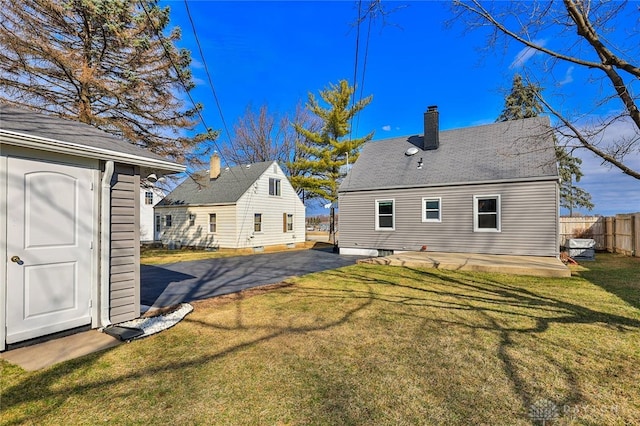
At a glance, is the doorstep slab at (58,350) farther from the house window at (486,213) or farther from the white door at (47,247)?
the house window at (486,213)

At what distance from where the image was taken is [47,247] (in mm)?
3965

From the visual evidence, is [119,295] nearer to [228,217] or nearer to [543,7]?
[543,7]

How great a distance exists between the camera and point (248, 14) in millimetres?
8797

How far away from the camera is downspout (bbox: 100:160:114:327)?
4.49m

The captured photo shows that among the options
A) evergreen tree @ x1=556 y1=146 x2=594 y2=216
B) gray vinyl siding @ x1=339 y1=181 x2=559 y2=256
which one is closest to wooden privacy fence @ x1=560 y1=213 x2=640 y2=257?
gray vinyl siding @ x1=339 y1=181 x2=559 y2=256

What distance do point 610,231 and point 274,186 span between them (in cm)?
1777

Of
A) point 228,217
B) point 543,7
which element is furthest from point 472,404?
point 228,217

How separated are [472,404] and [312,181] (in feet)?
72.1

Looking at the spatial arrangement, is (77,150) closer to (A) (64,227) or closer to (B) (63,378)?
(A) (64,227)

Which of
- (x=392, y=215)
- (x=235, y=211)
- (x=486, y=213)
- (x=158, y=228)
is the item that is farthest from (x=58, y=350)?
(x=158, y=228)

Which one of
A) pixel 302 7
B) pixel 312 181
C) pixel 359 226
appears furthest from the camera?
pixel 312 181

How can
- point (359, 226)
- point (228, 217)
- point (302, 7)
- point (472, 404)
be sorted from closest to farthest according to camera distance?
1. point (472, 404)
2. point (302, 7)
3. point (359, 226)
4. point (228, 217)

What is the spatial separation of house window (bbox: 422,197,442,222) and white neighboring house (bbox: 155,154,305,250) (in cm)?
958

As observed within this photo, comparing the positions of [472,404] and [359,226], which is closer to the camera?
[472,404]
